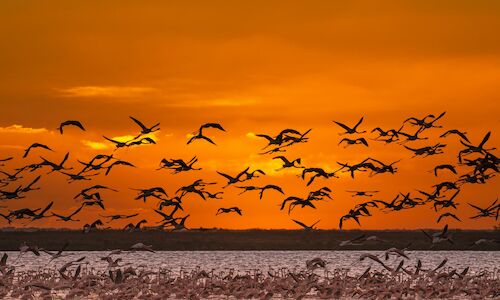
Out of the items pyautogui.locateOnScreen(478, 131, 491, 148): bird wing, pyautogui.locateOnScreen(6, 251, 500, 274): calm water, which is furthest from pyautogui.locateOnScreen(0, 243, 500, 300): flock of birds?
pyautogui.locateOnScreen(6, 251, 500, 274): calm water

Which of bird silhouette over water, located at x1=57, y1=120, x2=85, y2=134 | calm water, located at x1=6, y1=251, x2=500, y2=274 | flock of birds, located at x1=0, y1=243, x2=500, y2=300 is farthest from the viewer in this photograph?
calm water, located at x1=6, y1=251, x2=500, y2=274

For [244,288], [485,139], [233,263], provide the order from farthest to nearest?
[233,263] → [244,288] → [485,139]

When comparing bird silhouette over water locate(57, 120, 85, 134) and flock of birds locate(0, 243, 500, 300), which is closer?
bird silhouette over water locate(57, 120, 85, 134)

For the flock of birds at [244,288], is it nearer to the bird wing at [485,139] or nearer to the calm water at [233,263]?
the bird wing at [485,139]

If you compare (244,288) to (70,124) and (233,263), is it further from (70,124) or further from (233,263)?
(233,263)

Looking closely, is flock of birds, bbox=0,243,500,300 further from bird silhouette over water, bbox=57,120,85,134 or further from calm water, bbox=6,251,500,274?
calm water, bbox=6,251,500,274

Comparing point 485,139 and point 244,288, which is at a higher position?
point 485,139

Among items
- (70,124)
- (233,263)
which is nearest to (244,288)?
(70,124)

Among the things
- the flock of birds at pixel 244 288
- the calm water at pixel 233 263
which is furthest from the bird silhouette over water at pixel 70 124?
the calm water at pixel 233 263

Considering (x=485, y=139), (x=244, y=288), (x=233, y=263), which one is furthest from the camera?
(x=233, y=263)

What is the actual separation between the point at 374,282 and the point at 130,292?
10879 mm

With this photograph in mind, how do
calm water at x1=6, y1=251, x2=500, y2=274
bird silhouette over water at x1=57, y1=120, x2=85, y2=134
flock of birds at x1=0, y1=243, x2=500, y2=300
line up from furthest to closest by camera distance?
1. calm water at x1=6, y1=251, x2=500, y2=274
2. flock of birds at x1=0, y1=243, x2=500, y2=300
3. bird silhouette over water at x1=57, y1=120, x2=85, y2=134

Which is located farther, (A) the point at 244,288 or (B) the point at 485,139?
(A) the point at 244,288

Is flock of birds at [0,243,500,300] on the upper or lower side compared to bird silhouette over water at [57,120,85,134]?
lower
